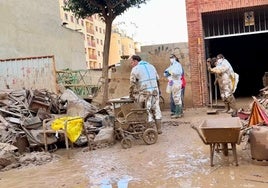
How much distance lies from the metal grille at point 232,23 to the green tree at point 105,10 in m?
2.75

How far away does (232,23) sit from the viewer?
14680mm

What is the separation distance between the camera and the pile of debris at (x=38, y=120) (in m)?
8.91

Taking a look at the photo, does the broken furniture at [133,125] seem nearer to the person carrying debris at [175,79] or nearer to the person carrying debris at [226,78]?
the person carrying debris at [175,79]

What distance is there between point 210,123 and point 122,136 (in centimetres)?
246

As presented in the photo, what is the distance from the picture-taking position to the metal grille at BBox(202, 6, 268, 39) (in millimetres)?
14348

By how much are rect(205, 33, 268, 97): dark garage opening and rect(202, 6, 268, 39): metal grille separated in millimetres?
5125

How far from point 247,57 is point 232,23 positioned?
7.08 metres

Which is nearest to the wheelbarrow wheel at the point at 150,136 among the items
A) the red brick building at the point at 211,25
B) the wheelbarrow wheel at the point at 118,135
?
the wheelbarrow wheel at the point at 118,135

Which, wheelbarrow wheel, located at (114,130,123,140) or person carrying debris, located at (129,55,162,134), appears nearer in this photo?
wheelbarrow wheel, located at (114,130,123,140)

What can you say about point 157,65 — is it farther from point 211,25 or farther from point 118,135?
point 118,135

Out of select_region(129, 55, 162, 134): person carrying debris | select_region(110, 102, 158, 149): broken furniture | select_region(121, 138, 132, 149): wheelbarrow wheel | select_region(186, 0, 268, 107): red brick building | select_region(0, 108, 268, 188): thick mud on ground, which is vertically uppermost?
select_region(186, 0, 268, 107): red brick building

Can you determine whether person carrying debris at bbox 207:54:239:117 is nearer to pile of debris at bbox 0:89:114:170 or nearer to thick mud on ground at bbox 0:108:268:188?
thick mud on ground at bbox 0:108:268:188

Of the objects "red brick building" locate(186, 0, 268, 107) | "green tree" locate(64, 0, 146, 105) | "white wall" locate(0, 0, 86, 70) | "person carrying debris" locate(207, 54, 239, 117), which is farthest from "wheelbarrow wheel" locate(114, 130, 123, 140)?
"white wall" locate(0, 0, 86, 70)

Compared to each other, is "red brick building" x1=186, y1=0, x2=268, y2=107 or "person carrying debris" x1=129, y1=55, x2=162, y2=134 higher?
"red brick building" x1=186, y1=0, x2=268, y2=107
